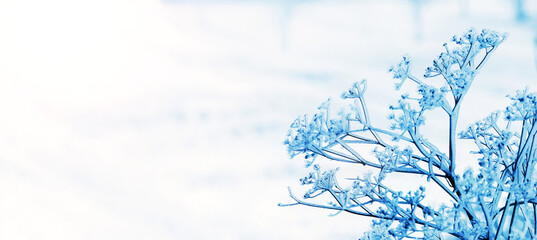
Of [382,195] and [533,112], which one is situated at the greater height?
[533,112]

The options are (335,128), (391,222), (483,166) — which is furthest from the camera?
(335,128)

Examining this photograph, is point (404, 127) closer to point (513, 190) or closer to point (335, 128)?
point (335, 128)

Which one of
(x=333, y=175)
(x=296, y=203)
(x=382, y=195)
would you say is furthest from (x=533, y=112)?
(x=296, y=203)

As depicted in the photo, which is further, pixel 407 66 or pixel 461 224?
pixel 407 66

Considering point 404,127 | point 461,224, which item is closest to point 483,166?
point 461,224

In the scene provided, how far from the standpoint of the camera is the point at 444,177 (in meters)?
2.94

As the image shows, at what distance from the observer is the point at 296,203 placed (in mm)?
3119

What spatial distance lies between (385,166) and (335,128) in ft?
1.14

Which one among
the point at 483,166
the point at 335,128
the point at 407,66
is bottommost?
the point at 483,166

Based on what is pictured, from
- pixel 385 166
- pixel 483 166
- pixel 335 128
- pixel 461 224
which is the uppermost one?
pixel 335 128

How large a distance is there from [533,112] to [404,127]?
66cm

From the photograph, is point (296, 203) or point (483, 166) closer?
point (483, 166)

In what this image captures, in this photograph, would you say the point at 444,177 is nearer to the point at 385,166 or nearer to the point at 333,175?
the point at 385,166

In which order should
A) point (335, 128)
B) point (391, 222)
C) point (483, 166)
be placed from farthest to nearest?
point (335, 128), point (391, 222), point (483, 166)
